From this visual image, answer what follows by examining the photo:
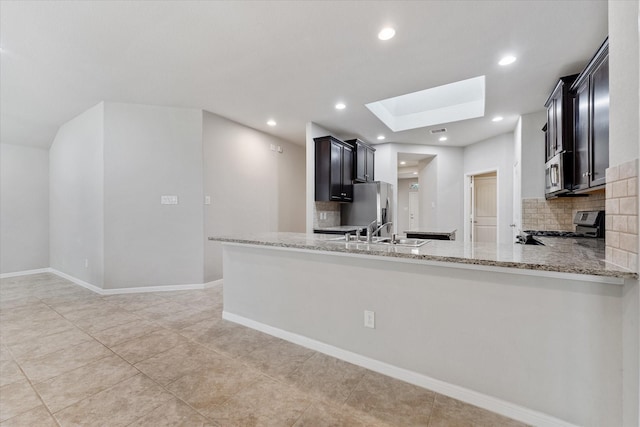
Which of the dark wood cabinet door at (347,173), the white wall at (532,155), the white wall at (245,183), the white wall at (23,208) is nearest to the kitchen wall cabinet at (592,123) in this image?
the white wall at (532,155)

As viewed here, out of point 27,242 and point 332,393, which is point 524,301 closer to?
point 332,393

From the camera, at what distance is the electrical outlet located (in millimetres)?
1994

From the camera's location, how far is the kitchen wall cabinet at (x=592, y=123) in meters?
1.99

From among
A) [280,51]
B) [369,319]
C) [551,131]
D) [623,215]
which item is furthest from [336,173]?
[623,215]

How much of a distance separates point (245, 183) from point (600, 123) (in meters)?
4.22

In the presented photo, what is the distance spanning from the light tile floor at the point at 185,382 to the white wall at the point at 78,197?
129cm

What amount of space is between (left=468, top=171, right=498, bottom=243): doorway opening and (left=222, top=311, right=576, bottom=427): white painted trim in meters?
5.49

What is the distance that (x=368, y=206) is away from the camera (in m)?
5.04

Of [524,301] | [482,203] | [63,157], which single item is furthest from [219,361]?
[482,203]

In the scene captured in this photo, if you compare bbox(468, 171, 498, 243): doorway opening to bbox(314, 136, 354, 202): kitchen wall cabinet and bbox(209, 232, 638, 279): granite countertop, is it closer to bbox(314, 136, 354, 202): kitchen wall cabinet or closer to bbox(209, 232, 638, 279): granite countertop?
bbox(314, 136, 354, 202): kitchen wall cabinet

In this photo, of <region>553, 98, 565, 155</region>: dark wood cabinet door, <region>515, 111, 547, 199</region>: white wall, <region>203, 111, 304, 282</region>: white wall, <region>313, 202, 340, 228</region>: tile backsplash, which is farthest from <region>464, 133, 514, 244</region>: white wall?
<region>203, 111, 304, 282</region>: white wall

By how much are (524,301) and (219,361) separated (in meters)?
2.04

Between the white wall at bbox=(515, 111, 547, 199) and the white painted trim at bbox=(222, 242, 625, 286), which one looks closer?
the white painted trim at bbox=(222, 242, 625, 286)

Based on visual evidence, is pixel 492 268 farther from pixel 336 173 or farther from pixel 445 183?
pixel 445 183
